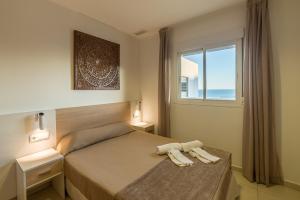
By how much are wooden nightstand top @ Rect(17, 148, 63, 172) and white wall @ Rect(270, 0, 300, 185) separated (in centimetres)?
294

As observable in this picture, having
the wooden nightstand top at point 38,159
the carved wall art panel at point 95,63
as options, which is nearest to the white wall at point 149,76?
the carved wall art panel at point 95,63

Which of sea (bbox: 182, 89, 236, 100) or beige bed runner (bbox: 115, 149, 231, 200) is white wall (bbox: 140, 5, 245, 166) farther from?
beige bed runner (bbox: 115, 149, 231, 200)

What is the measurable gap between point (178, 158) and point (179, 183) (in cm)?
43

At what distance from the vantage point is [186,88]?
317cm

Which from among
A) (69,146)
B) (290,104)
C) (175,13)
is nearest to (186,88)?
(175,13)

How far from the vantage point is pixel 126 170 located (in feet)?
5.20

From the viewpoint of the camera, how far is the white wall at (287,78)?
2010 millimetres

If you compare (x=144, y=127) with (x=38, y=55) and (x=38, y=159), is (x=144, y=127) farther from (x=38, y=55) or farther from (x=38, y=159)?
(x=38, y=55)

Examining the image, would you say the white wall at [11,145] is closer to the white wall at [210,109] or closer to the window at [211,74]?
the white wall at [210,109]

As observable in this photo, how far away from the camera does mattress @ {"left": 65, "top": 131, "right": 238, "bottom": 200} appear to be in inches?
54.2

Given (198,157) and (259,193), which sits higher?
(198,157)

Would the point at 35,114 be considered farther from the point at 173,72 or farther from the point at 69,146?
the point at 173,72

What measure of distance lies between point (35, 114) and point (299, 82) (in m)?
3.40


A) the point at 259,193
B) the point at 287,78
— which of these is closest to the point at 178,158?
the point at 259,193
